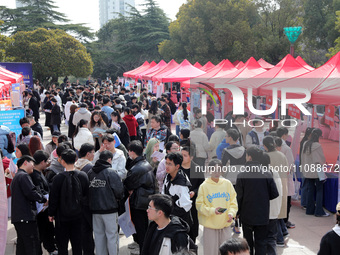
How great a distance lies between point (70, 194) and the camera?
4621 millimetres

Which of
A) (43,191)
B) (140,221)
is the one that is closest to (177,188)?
(140,221)

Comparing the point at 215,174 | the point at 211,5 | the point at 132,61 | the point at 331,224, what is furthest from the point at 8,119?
the point at 132,61

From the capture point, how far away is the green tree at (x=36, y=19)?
136 ft

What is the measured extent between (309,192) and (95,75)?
4205 centimetres

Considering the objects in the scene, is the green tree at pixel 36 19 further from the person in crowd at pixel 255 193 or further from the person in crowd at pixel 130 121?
the person in crowd at pixel 255 193

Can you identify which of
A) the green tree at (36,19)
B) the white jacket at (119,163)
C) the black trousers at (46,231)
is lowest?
the black trousers at (46,231)

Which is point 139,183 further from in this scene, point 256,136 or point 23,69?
point 23,69

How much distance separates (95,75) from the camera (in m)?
46.9

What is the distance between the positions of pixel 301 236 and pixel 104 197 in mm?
3080

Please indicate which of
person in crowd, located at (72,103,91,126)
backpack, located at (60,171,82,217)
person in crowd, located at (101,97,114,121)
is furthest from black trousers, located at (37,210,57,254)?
person in crowd, located at (101,97,114,121)

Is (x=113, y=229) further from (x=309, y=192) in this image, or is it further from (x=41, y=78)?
(x=41, y=78)

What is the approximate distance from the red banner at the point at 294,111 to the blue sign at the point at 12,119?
6.13 m

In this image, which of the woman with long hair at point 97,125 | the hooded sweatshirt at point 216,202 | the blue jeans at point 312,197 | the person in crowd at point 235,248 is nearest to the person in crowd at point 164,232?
the person in crowd at point 235,248

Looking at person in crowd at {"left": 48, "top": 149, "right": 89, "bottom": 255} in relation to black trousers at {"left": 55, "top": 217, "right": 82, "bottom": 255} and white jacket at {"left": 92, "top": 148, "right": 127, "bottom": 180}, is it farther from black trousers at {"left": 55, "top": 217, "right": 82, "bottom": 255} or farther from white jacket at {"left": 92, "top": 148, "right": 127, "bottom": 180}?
white jacket at {"left": 92, "top": 148, "right": 127, "bottom": 180}
